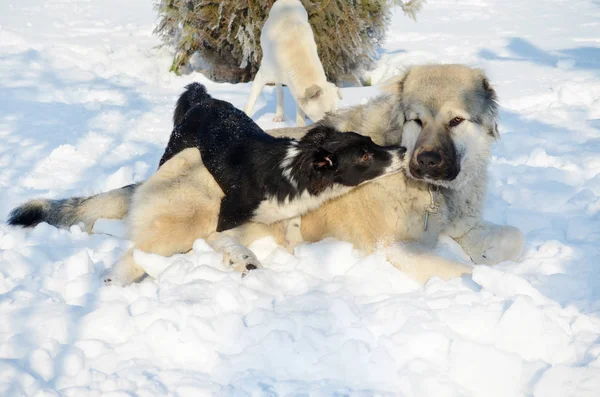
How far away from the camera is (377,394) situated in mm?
2467

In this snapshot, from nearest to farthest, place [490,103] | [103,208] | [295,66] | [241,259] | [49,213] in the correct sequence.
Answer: [241,259]
[490,103]
[49,213]
[103,208]
[295,66]

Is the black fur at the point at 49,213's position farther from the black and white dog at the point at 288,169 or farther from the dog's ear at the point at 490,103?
the dog's ear at the point at 490,103

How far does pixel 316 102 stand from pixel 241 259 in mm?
3822

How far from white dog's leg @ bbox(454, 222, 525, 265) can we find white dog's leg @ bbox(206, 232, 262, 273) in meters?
1.43

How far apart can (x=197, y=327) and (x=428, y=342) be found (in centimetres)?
105

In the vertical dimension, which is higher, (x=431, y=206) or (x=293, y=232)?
(x=431, y=206)

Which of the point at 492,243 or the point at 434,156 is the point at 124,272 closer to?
the point at 434,156

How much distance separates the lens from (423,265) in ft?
11.6

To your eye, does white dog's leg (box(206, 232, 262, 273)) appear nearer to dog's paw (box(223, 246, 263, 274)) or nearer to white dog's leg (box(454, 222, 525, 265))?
dog's paw (box(223, 246, 263, 274))

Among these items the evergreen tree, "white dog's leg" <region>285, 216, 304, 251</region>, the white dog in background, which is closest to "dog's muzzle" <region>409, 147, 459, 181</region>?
"white dog's leg" <region>285, 216, 304, 251</region>

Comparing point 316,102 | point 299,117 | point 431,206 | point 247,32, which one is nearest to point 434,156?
point 431,206

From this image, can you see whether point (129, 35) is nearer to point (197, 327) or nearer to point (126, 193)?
point (126, 193)

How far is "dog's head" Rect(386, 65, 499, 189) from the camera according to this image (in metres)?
3.68

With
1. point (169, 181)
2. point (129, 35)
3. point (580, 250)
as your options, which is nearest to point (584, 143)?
point (580, 250)
